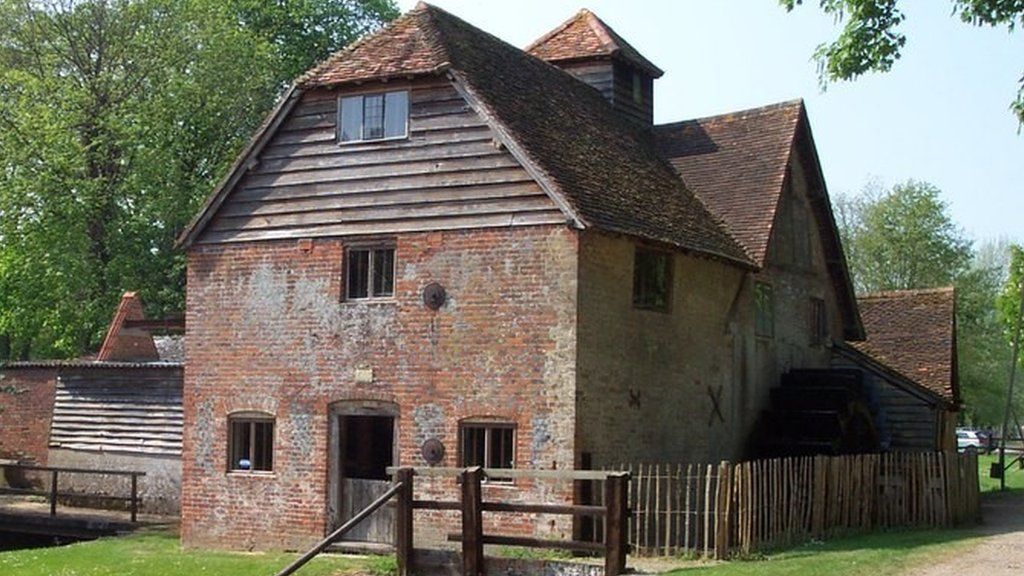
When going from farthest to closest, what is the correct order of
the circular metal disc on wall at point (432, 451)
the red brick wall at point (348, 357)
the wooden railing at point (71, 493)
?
the wooden railing at point (71, 493), the circular metal disc on wall at point (432, 451), the red brick wall at point (348, 357)

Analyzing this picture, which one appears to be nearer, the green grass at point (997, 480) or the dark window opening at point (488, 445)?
the dark window opening at point (488, 445)

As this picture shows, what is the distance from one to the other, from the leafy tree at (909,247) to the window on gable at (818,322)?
33.0 metres

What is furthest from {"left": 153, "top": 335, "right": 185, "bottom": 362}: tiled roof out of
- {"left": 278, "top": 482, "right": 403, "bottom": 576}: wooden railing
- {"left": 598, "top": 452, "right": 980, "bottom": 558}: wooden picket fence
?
{"left": 278, "top": 482, "right": 403, "bottom": 576}: wooden railing

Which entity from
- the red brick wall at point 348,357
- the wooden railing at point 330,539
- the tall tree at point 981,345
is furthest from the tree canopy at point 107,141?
the tall tree at point 981,345

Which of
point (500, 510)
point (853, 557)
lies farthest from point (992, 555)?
point (500, 510)

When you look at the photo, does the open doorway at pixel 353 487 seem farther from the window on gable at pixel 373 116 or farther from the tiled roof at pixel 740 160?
the tiled roof at pixel 740 160

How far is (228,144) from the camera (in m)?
43.8

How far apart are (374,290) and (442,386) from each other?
7.29 feet

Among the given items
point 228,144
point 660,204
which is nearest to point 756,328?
point 660,204

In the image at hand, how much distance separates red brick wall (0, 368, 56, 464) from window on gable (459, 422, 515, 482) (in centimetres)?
1577

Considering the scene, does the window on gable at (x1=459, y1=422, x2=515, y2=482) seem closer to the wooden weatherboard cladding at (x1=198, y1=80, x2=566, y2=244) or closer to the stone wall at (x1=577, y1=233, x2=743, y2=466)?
the stone wall at (x1=577, y1=233, x2=743, y2=466)

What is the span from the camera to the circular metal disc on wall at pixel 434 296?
2128 cm

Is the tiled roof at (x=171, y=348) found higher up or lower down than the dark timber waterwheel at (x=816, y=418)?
higher up

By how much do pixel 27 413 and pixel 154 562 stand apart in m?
13.7
